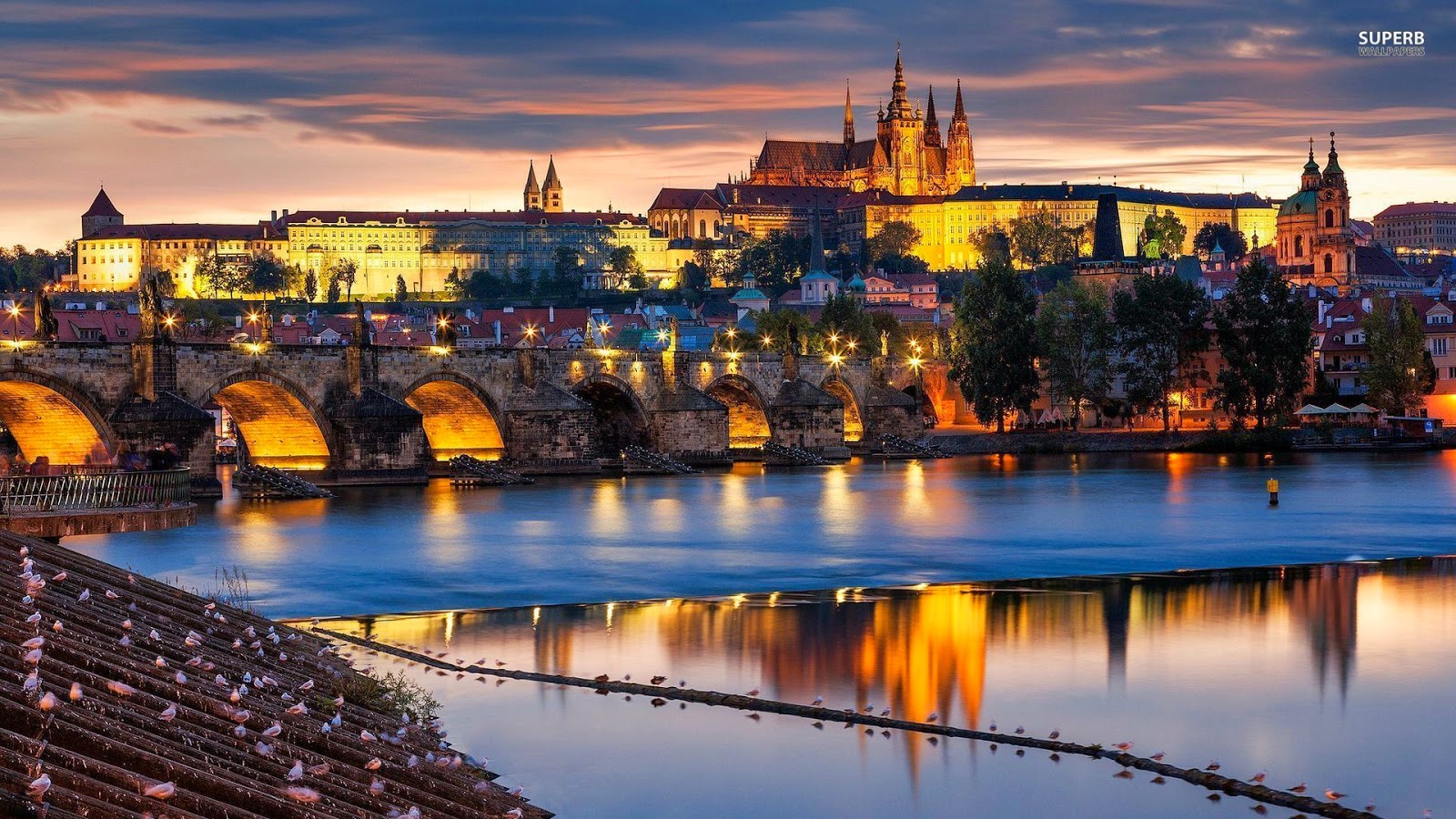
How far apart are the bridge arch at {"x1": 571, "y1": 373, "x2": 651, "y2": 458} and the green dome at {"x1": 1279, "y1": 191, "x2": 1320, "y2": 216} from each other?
111m

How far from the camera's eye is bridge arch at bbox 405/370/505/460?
6103 centimetres

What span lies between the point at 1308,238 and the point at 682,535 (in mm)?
136005

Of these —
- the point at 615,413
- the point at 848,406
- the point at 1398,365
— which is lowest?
the point at 848,406

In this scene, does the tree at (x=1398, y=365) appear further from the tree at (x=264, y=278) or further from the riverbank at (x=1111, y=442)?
the tree at (x=264, y=278)

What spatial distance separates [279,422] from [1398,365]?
48675 mm

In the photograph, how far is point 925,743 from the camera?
18203mm

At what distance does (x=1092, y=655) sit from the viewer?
2325cm

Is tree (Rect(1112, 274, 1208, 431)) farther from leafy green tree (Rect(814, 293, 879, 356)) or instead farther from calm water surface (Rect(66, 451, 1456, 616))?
calm water surface (Rect(66, 451, 1456, 616))

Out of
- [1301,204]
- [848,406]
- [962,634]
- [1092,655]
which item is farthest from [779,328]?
[1301,204]

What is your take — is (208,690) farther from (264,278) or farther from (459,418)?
(264,278)

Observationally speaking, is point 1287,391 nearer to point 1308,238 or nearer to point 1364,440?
point 1364,440

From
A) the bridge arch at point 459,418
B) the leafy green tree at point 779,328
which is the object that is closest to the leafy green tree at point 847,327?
the leafy green tree at point 779,328

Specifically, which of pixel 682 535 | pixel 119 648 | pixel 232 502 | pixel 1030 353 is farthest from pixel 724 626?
pixel 1030 353

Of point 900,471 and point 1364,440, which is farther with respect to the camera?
point 1364,440
